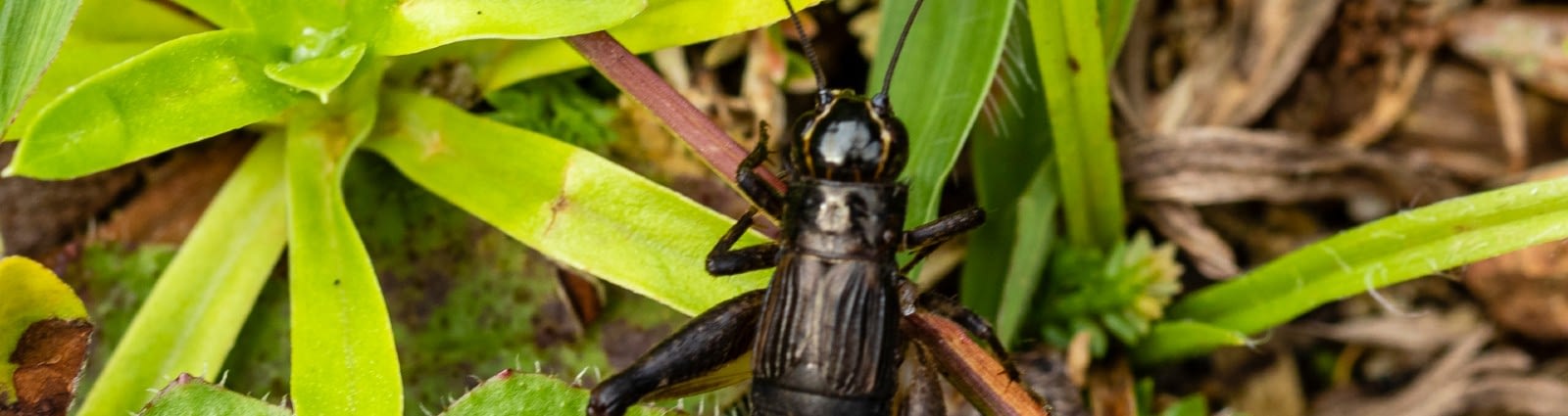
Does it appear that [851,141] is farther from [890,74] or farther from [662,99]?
[662,99]

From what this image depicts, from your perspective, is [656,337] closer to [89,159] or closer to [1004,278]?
[1004,278]

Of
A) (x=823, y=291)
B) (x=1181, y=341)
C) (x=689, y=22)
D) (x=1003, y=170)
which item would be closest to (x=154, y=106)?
(x=689, y=22)

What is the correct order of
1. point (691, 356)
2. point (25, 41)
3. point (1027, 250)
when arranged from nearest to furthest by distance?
point (25, 41)
point (691, 356)
point (1027, 250)

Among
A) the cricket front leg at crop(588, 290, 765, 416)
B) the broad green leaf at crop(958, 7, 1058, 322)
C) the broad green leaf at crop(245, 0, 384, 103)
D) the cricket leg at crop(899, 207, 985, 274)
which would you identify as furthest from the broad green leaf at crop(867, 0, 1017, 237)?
the broad green leaf at crop(245, 0, 384, 103)

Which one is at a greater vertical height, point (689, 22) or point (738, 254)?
point (689, 22)

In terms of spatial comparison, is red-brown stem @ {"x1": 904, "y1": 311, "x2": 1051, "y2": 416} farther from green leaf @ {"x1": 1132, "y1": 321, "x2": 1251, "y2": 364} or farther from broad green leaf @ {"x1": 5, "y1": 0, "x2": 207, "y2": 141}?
broad green leaf @ {"x1": 5, "y1": 0, "x2": 207, "y2": 141}

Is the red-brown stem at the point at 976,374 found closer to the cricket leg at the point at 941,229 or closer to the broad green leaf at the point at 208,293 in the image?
the cricket leg at the point at 941,229
